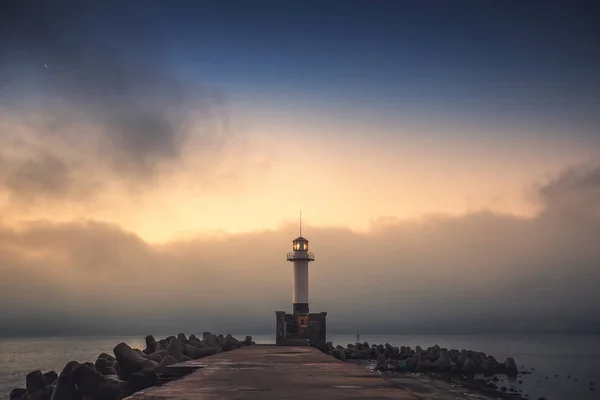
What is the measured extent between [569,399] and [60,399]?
109ft

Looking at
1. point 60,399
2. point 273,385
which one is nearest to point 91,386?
point 60,399

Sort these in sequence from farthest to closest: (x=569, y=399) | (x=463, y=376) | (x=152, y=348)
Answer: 1. (x=463, y=376)
2. (x=569, y=399)
3. (x=152, y=348)

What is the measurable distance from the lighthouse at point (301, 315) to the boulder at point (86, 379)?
2824cm

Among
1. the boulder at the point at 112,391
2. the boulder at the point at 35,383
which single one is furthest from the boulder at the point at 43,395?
the boulder at the point at 112,391

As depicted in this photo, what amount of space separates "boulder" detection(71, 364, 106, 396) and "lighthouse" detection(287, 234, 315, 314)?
29.2 metres

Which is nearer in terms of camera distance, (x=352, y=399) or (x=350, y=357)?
(x=352, y=399)

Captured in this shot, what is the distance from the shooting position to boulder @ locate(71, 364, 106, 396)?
14.4 m

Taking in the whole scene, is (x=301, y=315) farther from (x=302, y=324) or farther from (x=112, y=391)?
(x=112, y=391)

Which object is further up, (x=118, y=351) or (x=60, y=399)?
(x=118, y=351)

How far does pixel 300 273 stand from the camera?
144ft

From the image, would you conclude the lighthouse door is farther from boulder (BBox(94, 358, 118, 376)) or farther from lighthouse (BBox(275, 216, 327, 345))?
boulder (BBox(94, 358, 118, 376))

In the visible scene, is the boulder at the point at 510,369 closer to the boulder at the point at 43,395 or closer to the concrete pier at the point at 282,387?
the boulder at the point at 43,395

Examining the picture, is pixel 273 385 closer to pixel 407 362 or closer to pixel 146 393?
pixel 146 393

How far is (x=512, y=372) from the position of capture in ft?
153
